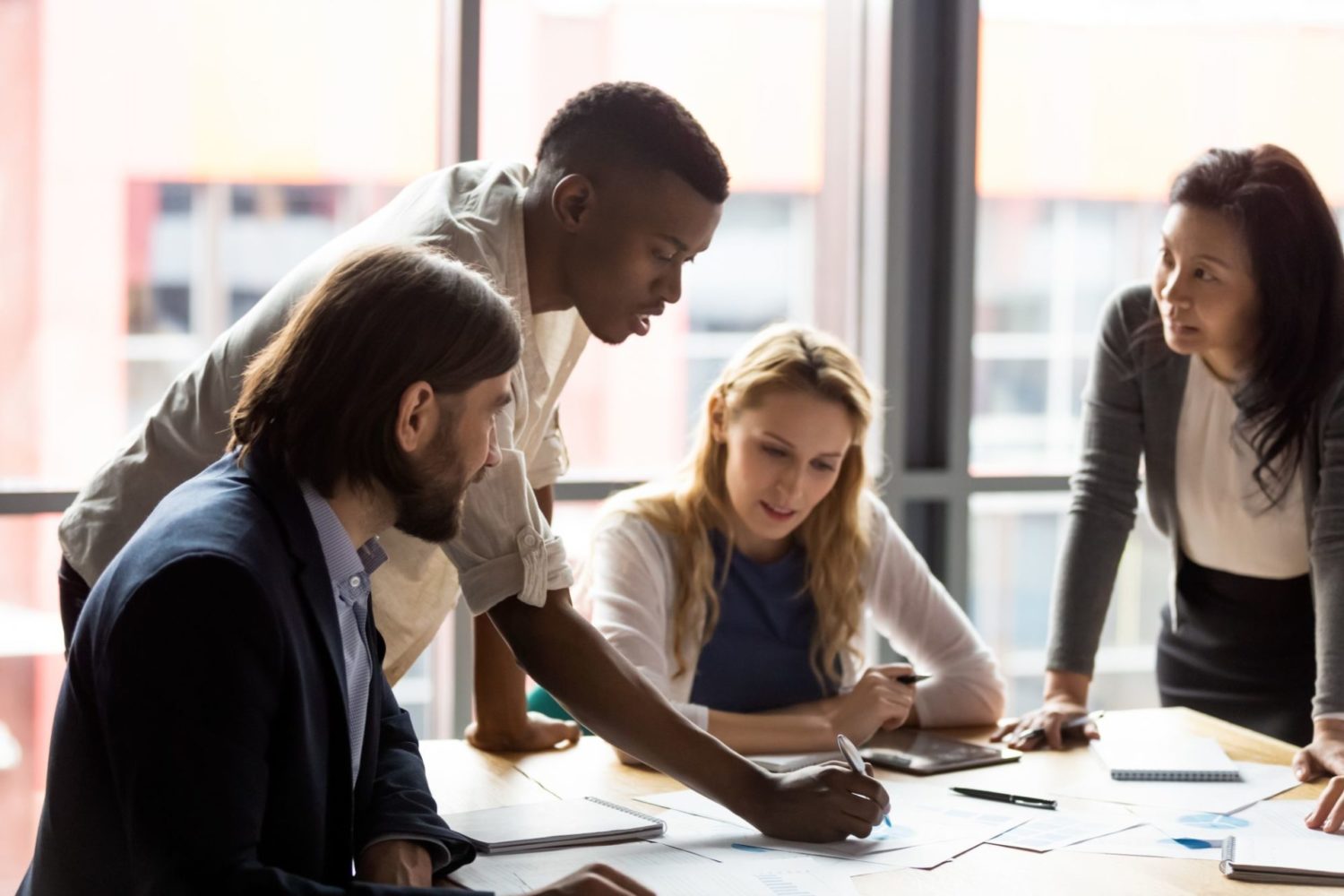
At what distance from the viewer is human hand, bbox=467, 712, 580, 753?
2.07 meters

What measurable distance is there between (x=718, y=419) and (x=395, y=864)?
1.15 metres

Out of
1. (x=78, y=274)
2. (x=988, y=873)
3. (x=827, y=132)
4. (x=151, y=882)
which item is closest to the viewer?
(x=151, y=882)

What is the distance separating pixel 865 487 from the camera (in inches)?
98.9

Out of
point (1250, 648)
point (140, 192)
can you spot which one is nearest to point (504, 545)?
point (1250, 648)

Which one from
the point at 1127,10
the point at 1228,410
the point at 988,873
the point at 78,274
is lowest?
the point at 988,873

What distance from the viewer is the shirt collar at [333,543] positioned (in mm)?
1380

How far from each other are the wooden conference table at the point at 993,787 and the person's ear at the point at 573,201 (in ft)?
2.30

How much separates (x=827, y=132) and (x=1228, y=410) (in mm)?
1416

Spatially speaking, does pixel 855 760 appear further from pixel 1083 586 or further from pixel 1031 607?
pixel 1031 607

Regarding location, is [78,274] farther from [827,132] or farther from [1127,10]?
[1127,10]

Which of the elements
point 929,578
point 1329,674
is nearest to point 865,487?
point 929,578

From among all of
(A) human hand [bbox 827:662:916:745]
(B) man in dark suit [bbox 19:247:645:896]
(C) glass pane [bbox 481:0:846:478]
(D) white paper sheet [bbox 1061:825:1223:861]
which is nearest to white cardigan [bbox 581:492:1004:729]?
(A) human hand [bbox 827:662:916:745]

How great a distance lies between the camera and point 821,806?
1.63m

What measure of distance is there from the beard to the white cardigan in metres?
0.72
